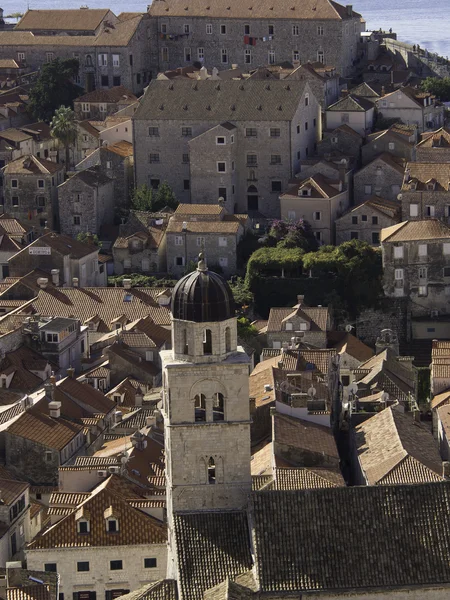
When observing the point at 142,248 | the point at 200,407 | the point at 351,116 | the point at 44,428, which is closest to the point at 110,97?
the point at 351,116

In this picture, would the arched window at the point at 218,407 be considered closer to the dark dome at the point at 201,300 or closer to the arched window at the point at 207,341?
the arched window at the point at 207,341

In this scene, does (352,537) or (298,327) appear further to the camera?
(298,327)

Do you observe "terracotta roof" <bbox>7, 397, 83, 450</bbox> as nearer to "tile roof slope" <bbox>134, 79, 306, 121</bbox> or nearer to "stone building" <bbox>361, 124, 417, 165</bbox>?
"tile roof slope" <bbox>134, 79, 306, 121</bbox>

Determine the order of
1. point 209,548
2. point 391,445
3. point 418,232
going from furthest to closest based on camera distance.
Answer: point 418,232 < point 391,445 < point 209,548

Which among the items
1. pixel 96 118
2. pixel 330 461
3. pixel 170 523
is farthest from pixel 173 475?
pixel 96 118

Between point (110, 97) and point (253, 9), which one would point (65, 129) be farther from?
point (253, 9)

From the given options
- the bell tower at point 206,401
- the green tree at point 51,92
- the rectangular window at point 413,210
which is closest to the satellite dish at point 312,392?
the bell tower at point 206,401

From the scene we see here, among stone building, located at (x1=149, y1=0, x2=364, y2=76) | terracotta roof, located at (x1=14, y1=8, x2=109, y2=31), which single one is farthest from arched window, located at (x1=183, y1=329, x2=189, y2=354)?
terracotta roof, located at (x1=14, y1=8, x2=109, y2=31)
